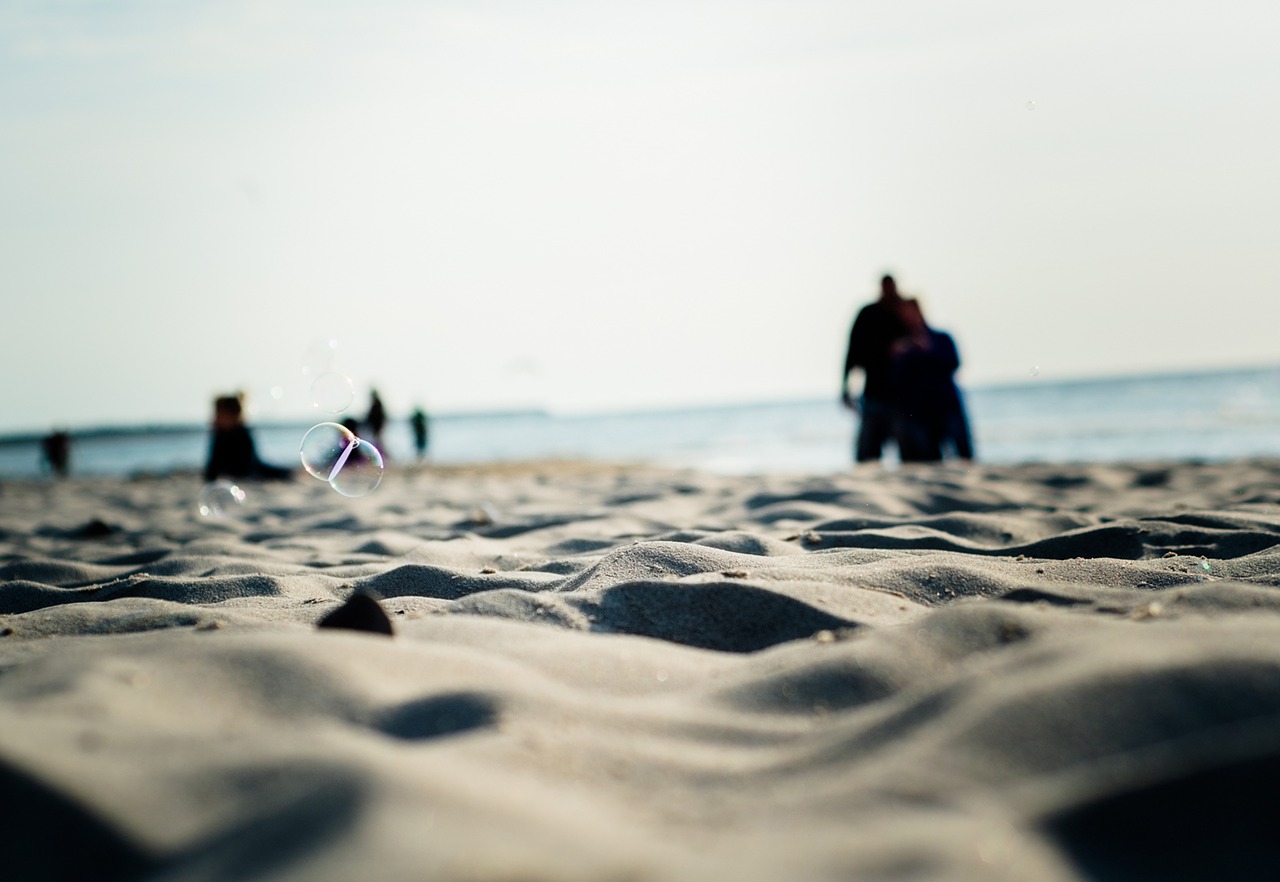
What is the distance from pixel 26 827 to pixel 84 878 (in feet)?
0.37

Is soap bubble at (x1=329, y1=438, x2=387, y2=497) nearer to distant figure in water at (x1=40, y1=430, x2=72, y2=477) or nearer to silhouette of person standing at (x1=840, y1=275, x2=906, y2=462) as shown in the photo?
silhouette of person standing at (x1=840, y1=275, x2=906, y2=462)

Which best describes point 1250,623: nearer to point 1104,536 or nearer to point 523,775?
point 523,775

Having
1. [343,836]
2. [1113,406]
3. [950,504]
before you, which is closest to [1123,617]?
[343,836]

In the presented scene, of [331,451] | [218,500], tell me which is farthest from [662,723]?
[218,500]

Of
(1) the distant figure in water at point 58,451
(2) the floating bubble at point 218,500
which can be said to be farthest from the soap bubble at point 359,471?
(1) the distant figure in water at point 58,451

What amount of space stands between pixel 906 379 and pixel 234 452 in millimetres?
5311

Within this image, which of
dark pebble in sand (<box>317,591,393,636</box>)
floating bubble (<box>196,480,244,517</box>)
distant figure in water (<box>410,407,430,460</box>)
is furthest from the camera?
distant figure in water (<box>410,407,430,460</box>)

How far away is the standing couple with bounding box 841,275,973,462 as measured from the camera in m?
6.21

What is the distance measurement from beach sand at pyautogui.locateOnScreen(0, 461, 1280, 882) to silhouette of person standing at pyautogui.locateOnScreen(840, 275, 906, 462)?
3712 mm

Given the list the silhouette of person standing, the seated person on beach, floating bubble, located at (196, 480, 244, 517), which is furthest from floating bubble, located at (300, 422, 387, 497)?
the seated person on beach

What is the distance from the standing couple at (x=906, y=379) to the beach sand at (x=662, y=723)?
362 centimetres

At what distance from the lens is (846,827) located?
3.32 ft

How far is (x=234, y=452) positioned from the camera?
304 inches

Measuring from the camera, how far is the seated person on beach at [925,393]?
20.4 feet
